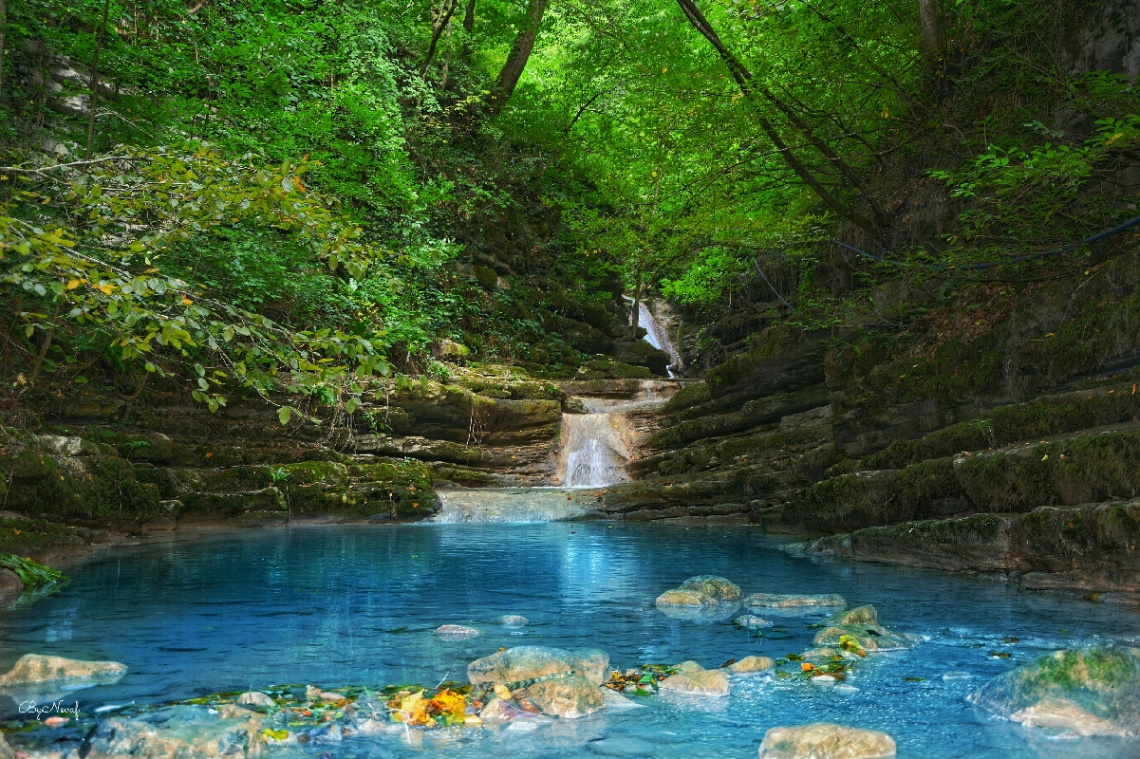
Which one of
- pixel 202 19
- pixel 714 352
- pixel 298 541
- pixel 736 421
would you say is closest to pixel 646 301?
pixel 714 352

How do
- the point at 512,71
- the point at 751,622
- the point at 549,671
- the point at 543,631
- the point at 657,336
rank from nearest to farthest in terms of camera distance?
the point at 549,671, the point at 543,631, the point at 751,622, the point at 512,71, the point at 657,336

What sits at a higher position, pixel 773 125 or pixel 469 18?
pixel 469 18

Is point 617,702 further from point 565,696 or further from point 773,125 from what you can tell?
point 773,125

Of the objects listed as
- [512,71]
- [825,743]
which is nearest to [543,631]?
[825,743]

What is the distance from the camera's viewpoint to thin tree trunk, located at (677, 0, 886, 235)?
38.5 ft

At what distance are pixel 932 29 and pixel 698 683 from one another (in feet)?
40.7

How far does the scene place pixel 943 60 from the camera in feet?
42.4

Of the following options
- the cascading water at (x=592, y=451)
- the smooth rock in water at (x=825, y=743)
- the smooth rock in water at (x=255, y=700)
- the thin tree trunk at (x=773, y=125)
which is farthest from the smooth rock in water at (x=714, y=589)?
the cascading water at (x=592, y=451)

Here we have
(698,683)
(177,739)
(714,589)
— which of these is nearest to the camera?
(177,739)

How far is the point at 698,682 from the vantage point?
4.58 meters

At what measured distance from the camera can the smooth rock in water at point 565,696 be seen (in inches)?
162

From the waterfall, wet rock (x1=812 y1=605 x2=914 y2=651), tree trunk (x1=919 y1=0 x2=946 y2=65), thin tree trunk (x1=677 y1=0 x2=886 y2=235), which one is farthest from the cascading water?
wet rock (x1=812 y1=605 x2=914 y2=651)

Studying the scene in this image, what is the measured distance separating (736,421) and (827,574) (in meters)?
8.59

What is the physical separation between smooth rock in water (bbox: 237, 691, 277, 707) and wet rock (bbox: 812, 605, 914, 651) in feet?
11.9
